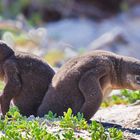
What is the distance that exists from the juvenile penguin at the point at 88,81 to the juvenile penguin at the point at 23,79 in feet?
0.67

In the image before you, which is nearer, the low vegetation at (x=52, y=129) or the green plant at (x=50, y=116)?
the low vegetation at (x=52, y=129)

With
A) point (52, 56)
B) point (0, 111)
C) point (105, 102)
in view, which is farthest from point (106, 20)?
point (0, 111)

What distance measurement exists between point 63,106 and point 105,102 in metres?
2.56

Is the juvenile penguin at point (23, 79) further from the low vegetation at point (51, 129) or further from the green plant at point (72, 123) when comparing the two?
the green plant at point (72, 123)

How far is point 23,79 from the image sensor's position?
10438mm

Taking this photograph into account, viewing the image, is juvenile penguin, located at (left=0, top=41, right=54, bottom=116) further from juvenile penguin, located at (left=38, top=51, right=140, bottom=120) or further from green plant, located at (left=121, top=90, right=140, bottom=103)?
green plant, located at (left=121, top=90, right=140, bottom=103)

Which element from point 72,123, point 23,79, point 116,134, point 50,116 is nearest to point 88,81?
point 50,116

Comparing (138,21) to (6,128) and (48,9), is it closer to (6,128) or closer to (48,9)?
(48,9)

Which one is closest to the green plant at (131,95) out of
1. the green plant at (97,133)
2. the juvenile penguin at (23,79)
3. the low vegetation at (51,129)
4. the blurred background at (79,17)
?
the juvenile penguin at (23,79)

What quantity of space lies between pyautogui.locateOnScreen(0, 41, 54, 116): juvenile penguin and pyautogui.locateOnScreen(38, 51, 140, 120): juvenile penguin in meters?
0.20

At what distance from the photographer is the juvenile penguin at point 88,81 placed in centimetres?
Result: 1004

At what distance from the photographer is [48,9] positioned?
105ft

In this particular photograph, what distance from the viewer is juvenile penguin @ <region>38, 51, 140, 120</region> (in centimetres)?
1004

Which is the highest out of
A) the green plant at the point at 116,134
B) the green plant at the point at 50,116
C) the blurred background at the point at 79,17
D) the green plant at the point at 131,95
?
the blurred background at the point at 79,17
